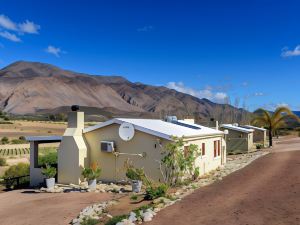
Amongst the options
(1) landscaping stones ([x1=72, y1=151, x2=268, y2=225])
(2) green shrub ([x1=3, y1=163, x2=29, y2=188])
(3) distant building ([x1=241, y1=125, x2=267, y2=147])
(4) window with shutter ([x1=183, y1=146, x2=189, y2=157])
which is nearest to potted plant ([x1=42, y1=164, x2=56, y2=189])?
(1) landscaping stones ([x1=72, y1=151, x2=268, y2=225])

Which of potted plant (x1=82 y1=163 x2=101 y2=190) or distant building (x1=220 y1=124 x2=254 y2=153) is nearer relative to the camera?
potted plant (x1=82 y1=163 x2=101 y2=190)

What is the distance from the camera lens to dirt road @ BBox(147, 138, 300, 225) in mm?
9695

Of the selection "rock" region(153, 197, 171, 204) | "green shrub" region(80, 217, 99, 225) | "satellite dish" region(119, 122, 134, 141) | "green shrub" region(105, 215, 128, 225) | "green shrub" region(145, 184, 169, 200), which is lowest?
"green shrub" region(80, 217, 99, 225)

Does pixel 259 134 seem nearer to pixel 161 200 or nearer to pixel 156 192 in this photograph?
pixel 156 192

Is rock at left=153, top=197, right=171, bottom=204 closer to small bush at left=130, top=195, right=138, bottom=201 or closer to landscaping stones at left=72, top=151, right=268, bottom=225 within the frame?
landscaping stones at left=72, top=151, right=268, bottom=225

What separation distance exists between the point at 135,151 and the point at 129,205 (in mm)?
Result: 5214

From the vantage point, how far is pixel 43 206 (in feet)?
45.0

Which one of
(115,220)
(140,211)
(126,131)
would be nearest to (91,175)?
(126,131)

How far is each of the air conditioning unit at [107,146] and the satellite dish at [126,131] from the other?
0.68 m

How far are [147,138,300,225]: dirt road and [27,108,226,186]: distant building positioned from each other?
3150 millimetres

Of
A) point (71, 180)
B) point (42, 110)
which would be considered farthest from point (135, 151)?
point (42, 110)

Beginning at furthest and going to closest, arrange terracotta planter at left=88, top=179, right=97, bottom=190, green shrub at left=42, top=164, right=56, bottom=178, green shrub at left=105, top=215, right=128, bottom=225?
green shrub at left=42, top=164, right=56, bottom=178 < terracotta planter at left=88, top=179, right=97, bottom=190 < green shrub at left=105, top=215, right=128, bottom=225

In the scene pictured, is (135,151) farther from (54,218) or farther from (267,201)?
(267,201)

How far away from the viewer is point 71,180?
59.1 feet
